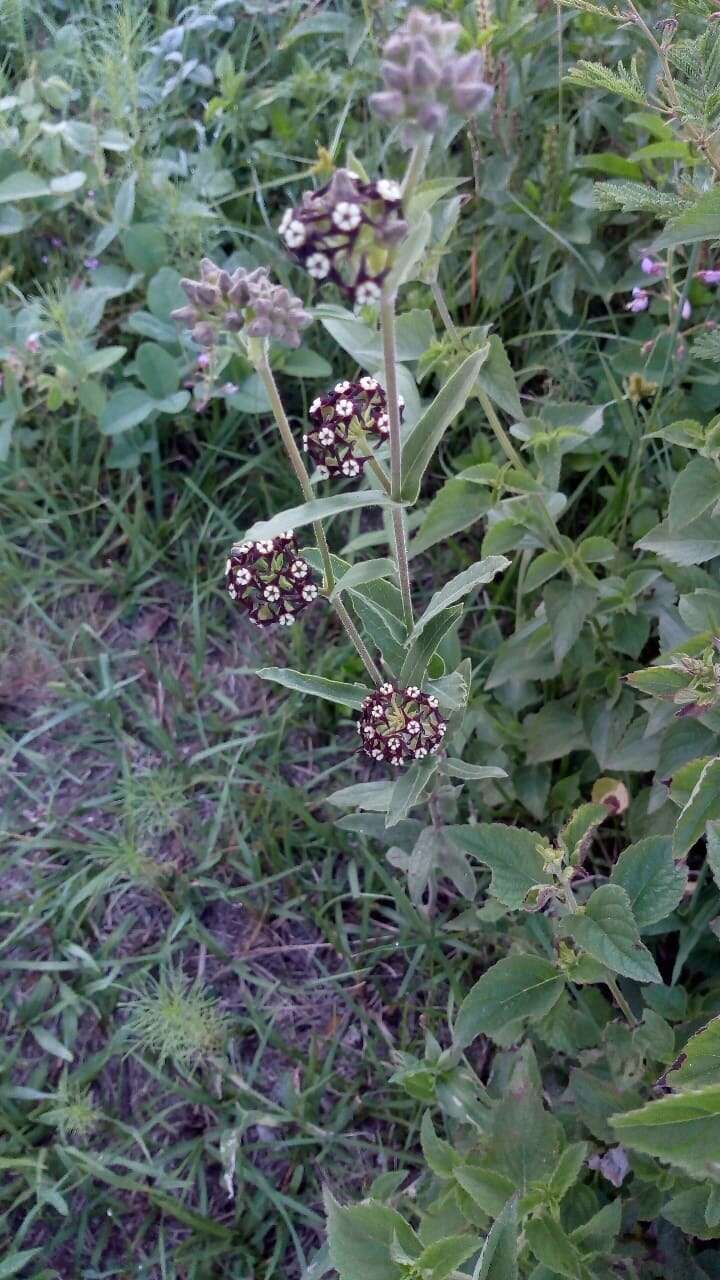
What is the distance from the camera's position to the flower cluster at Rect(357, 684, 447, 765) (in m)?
1.91

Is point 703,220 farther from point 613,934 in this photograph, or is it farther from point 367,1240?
point 367,1240

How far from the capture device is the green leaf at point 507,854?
1926 mm

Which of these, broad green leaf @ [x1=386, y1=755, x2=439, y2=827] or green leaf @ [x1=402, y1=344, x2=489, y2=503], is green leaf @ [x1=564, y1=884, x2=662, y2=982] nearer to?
broad green leaf @ [x1=386, y1=755, x2=439, y2=827]

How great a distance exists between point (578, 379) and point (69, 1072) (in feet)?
7.54

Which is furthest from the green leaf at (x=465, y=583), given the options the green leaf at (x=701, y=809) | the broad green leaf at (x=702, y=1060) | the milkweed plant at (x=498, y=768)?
the broad green leaf at (x=702, y=1060)

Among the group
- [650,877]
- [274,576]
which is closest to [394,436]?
[274,576]

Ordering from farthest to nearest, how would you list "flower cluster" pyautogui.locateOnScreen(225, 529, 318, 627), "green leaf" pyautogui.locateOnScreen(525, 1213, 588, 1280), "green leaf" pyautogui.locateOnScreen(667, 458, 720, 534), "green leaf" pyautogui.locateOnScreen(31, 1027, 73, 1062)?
"green leaf" pyautogui.locateOnScreen(31, 1027, 73, 1062) < "green leaf" pyautogui.locateOnScreen(667, 458, 720, 534) < "flower cluster" pyautogui.locateOnScreen(225, 529, 318, 627) < "green leaf" pyautogui.locateOnScreen(525, 1213, 588, 1280)

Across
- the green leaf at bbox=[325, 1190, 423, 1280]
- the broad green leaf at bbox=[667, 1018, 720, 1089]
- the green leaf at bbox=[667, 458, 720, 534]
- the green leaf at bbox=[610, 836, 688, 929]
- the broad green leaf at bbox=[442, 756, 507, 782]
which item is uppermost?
the green leaf at bbox=[667, 458, 720, 534]

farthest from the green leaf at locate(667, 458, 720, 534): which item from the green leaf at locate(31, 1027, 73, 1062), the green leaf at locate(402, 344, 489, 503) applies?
the green leaf at locate(31, 1027, 73, 1062)

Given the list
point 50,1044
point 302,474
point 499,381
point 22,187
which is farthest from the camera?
point 22,187

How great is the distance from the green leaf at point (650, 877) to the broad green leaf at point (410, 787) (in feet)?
1.26

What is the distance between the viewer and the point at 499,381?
7.57 ft

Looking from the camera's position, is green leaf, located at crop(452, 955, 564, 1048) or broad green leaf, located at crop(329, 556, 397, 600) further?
green leaf, located at crop(452, 955, 564, 1048)

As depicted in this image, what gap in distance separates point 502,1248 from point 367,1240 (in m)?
0.29
